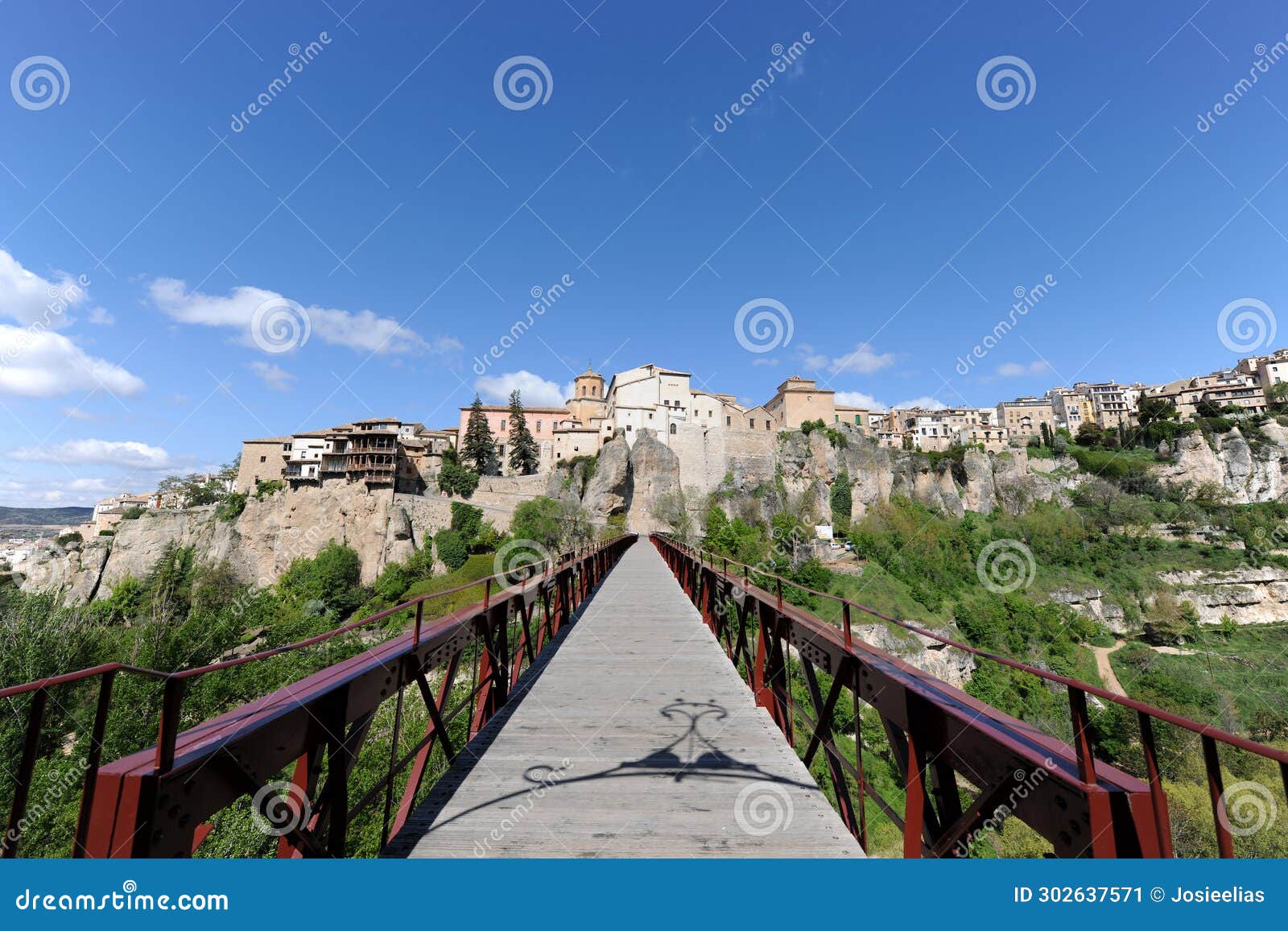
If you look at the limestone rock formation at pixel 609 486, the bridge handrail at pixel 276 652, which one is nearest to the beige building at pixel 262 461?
the limestone rock formation at pixel 609 486

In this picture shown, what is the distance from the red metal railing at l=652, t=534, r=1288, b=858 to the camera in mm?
1622

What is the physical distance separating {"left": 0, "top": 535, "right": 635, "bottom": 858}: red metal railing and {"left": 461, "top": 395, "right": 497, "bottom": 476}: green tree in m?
51.4

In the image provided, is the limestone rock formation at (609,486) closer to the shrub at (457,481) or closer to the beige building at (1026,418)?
the shrub at (457,481)

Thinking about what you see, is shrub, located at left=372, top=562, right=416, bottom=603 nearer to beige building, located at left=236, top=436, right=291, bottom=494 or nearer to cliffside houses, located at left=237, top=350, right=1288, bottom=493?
cliffside houses, located at left=237, top=350, right=1288, bottom=493

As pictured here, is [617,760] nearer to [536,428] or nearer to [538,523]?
[538,523]

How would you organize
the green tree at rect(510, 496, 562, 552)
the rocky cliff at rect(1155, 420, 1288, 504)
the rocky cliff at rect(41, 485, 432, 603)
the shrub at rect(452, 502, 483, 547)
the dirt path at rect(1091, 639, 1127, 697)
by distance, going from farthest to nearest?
1. the rocky cliff at rect(1155, 420, 1288, 504)
2. the shrub at rect(452, 502, 483, 547)
3. the rocky cliff at rect(41, 485, 432, 603)
4. the green tree at rect(510, 496, 562, 552)
5. the dirt path at rect(1091, 639, 1127, 697)

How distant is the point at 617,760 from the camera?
3764 millimetres

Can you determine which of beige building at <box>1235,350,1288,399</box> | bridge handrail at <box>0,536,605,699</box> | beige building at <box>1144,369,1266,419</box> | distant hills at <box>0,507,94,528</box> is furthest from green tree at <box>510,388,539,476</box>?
distant hills at <box>0,507,94,528</box>

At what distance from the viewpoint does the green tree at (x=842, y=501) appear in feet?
178

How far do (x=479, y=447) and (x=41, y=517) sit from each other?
193 m

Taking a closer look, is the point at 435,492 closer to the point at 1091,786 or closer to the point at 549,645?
the point at 549,645

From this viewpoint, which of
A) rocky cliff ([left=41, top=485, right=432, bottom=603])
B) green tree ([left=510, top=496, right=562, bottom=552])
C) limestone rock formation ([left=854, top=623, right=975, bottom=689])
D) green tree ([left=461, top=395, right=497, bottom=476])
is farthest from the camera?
green tree ([left=461, top=395, right=497, bottom=476])

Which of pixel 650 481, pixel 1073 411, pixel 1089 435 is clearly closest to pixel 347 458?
pixel 650 481

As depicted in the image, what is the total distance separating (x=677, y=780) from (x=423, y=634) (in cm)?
198
